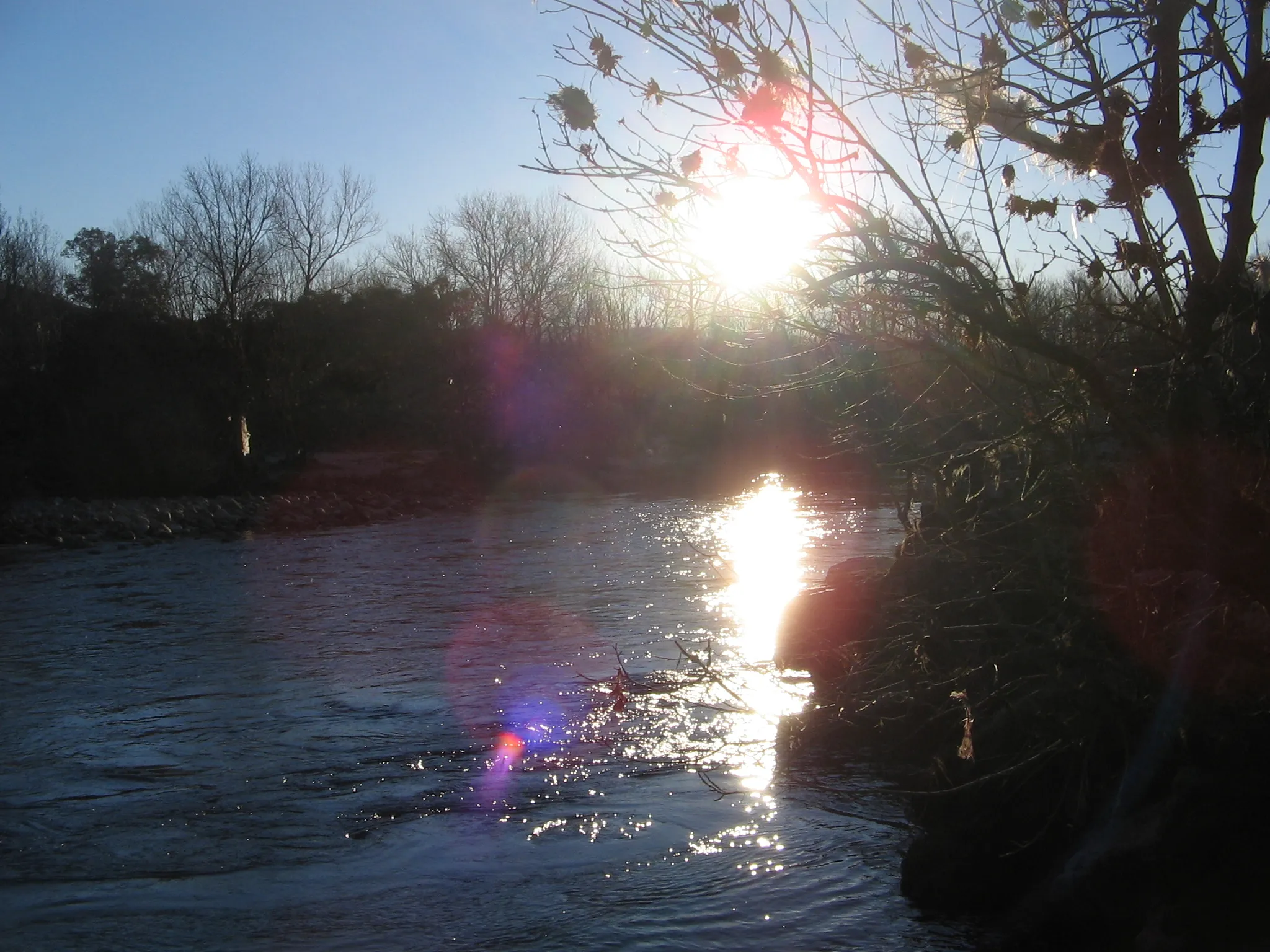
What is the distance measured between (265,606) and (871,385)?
9.63m

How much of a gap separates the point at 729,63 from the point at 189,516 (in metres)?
21.4

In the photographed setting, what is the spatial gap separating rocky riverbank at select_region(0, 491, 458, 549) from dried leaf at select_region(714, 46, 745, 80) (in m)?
18.4

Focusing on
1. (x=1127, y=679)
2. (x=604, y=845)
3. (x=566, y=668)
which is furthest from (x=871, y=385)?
(x=566, y=668)

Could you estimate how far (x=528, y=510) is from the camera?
26.8m

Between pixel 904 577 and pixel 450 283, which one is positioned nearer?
pixel 904 577

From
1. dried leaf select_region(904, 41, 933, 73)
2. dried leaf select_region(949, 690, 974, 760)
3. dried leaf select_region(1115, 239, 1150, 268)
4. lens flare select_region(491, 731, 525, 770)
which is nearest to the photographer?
dried leaf select_region(1115, 239, 1150, 268)

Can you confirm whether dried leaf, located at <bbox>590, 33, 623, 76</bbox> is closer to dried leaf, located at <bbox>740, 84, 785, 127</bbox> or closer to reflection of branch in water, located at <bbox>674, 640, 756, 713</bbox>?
dried leaf, located at <bbox>740, 84, 785, 127</bbox>

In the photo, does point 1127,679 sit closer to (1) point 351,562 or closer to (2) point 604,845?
(2) point 604,845

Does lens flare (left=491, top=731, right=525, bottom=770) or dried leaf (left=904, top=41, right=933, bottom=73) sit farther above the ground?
dried leaf (left=904, top=41, right=933, bottom=73)

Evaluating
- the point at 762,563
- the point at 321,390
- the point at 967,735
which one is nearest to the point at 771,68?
the point at 967,735

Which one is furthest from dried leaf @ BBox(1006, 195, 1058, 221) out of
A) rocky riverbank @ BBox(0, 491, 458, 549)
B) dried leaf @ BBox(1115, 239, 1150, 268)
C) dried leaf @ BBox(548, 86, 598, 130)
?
rocky riverbank @ BBox(0, 491, 458, 549)

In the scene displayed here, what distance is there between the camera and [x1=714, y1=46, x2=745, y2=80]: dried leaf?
4457 mm

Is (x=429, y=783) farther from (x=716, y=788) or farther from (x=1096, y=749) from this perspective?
(x=1096, y=749)

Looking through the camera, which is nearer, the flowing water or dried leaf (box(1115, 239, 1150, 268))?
A: dried leaf (box(1115, 239, 1150, 268))
